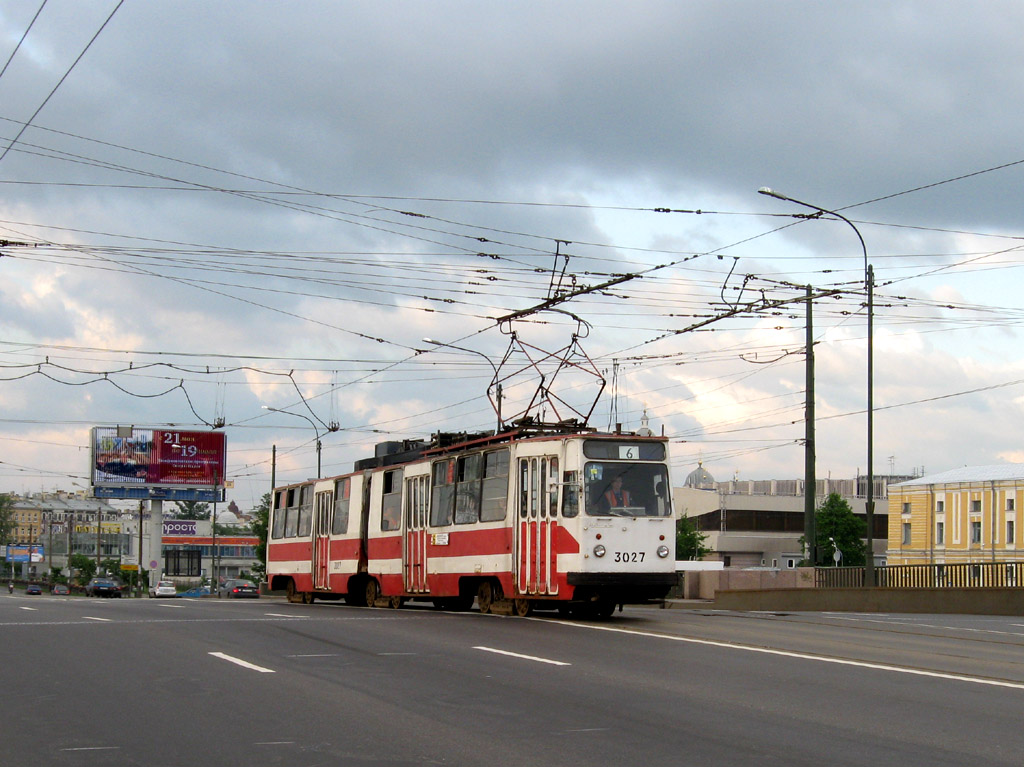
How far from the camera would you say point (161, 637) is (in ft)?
54.5

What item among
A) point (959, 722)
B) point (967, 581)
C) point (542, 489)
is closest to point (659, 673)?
point (959, 722)

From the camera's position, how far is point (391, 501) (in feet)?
89.7

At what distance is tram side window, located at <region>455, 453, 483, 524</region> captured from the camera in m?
23.1

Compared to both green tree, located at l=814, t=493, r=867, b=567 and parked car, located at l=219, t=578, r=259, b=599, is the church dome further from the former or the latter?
parked car, located at l=219, t=578, r=259, b=599

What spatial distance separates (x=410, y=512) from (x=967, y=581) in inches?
652

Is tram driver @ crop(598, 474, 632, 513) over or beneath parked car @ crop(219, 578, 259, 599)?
over

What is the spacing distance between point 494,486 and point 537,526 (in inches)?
66.4

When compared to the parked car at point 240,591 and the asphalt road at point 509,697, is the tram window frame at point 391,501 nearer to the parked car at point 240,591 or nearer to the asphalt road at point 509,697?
the asphalt road at point 509,697

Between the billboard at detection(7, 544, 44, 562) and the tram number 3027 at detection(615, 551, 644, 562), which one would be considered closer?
the tram number 3027 at detection(615, 551, 644, 562)

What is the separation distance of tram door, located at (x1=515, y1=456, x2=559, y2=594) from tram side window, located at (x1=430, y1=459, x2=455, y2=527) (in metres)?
2.92

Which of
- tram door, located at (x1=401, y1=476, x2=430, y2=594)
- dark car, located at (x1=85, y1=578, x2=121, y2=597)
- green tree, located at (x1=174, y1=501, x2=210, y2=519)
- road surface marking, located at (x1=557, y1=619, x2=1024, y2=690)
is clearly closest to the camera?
road surface marking, located at (x1=557, y1=619, x2=1024, y2=690)

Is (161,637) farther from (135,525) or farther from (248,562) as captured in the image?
(135,525)

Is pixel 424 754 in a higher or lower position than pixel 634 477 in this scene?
lower

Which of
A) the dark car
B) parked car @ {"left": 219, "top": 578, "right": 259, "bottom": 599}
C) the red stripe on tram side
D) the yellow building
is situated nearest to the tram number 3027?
the red stripe on tram side
